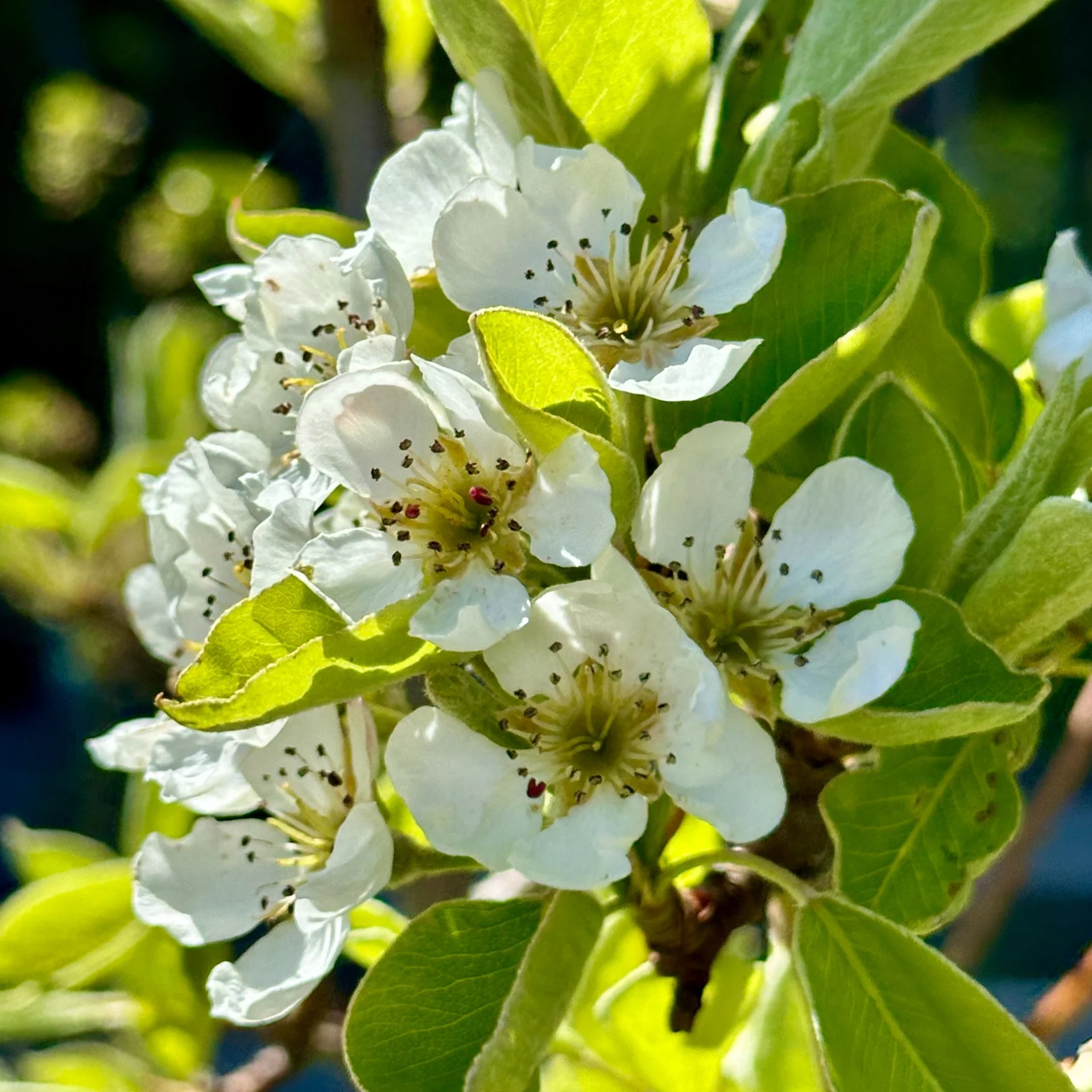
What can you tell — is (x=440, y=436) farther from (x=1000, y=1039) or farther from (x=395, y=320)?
(x=1000, y=1039)

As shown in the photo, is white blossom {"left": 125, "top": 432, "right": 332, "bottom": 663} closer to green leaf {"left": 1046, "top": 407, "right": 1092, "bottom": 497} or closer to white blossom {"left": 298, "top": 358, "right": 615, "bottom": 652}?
white blossom {"left": 298, "top": 358, "right": 615, "bottom": 652}

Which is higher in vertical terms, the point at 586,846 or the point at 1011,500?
the point at 1011,500

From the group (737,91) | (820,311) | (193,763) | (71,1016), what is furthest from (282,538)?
(71,1016)

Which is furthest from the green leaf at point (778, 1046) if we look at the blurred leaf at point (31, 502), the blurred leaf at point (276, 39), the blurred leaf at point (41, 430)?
the blurred leaf at point (41, 430)

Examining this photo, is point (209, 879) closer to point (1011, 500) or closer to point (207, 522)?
point (207, 522)

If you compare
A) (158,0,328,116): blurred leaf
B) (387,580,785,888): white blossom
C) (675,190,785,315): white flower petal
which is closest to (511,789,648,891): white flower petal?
(387,580,785,888): white blossom

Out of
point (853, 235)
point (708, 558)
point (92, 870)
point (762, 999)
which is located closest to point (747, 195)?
point (853, 235)

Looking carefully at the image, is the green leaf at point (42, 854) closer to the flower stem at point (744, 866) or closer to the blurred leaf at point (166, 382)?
the blurred leaf at point (166, 382)
